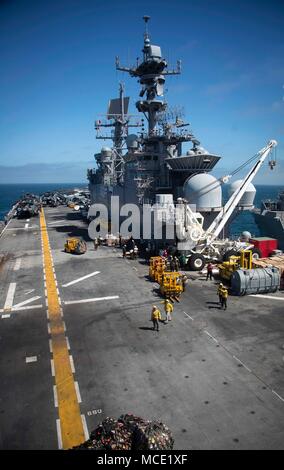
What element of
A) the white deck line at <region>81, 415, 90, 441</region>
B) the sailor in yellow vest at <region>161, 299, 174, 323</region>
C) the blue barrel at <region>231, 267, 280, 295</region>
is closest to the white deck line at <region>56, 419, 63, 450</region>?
the white deck line at <region>81, 415, 90, 441</region>

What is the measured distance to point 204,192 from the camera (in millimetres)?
32969

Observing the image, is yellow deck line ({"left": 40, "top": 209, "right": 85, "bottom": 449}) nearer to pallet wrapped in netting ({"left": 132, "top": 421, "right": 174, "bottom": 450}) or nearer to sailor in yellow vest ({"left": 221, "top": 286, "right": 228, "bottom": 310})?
pallet wrapped in netting ({"left": 132, "top": 421, "right": 174, "bottom": 450})

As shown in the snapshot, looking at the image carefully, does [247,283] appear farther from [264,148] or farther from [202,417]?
[264,148]

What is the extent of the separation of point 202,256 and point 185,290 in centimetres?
579

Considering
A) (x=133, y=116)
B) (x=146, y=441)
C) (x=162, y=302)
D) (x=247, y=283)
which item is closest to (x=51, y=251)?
(x=162, y=302)

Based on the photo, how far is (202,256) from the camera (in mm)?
29188

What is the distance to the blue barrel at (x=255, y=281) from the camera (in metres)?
22.6

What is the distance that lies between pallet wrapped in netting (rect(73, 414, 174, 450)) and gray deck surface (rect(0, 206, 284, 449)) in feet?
4.91

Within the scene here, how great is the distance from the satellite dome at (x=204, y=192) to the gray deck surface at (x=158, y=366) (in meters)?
10.2

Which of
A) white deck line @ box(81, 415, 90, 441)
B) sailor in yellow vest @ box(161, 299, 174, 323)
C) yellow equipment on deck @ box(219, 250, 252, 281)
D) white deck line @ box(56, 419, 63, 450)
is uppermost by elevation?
yellow equipment on deck @ box(219, 250, 252, 281)

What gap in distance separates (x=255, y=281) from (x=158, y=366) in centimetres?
1094

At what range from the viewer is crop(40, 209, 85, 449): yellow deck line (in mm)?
10708

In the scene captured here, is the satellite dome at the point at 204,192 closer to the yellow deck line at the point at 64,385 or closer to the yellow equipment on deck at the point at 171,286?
the yellow equipment on deck at the point at 171,286

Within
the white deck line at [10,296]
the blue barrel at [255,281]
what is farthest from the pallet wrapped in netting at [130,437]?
the blue barrel at [255,281]
